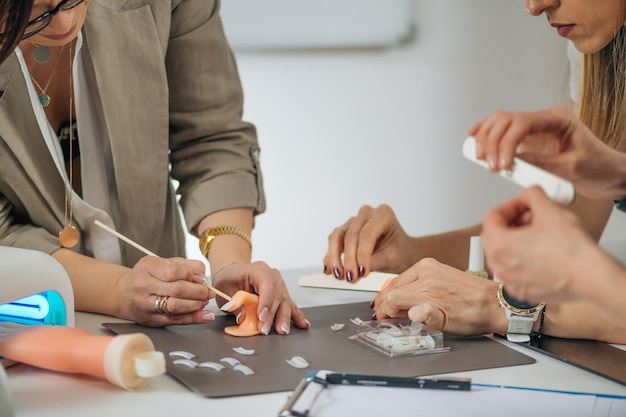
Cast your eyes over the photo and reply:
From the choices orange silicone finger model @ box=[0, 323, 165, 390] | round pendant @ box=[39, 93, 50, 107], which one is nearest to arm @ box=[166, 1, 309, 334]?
round pendant @ box=[39, 93, 50, 107]

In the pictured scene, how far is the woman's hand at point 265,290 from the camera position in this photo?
1.34m

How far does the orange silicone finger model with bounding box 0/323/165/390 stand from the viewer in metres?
1.07

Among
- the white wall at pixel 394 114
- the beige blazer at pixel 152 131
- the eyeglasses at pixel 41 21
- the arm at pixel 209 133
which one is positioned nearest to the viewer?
the eyeglasses at pixel 41 21

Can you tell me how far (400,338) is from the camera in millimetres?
1245

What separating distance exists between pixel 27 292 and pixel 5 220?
0.42 meters

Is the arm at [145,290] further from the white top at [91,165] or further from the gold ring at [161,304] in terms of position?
the white top at [91,165]

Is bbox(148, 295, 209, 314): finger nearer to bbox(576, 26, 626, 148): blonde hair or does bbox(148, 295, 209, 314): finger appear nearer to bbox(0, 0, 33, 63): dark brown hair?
bbox(0, 0, 33, 63): dark brown hair

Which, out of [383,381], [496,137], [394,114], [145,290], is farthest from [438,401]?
[394,114]

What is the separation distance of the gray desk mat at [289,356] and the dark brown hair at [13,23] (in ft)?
1.49

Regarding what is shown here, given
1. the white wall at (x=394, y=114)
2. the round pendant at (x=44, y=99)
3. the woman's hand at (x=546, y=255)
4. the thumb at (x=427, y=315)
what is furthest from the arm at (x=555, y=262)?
the white wall at (x=394, y=114)

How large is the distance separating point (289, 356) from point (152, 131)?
671mm

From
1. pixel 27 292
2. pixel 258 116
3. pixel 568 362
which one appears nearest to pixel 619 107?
pixel 568 362

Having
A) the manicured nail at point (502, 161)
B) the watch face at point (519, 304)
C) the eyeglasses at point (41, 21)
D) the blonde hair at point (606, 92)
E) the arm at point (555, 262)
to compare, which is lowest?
the watch face at point (519, 304)

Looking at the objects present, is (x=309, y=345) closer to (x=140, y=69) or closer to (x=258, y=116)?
(x=140, y=69)
